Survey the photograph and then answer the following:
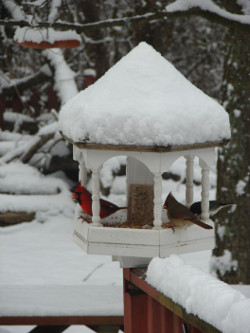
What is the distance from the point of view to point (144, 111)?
231cm

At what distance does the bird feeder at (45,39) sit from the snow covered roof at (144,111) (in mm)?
2657

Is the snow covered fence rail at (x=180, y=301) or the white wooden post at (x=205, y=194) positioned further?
the white wooden post at (x=205, y=194)

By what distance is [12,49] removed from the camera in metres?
10.3

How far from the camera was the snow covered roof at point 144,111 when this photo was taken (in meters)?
2.30

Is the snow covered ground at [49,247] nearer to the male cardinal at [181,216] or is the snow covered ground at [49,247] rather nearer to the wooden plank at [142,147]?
the male cardinal at [181,216]

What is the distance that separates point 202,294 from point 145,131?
2.38 ft

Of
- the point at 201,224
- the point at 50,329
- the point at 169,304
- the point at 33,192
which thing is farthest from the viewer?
the point at 33,192

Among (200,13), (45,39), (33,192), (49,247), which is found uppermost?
(200,13)

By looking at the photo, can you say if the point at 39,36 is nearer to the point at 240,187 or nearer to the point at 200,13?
the point at 200,13

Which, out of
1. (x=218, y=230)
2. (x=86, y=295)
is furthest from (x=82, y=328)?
(x=86, y=295)

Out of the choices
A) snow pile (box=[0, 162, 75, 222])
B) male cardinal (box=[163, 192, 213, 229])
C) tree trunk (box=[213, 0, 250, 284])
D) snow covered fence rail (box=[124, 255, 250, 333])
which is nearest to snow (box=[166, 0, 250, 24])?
tree trunk (box=[213, 0, 250, 284])

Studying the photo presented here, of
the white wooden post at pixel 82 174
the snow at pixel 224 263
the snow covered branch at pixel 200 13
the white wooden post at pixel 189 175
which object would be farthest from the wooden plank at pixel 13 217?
the white wooden post at pixel 189 175

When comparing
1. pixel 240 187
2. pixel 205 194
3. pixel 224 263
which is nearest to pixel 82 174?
pixel 205 194

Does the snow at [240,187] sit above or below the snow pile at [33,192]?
above
